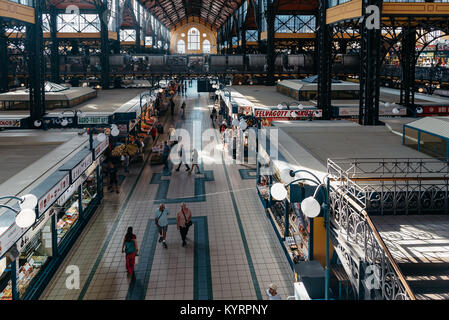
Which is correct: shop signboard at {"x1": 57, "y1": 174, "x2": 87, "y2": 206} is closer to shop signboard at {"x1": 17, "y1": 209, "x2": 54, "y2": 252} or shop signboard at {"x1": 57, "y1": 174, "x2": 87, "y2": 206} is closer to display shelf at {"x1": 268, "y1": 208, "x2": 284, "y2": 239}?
shop signboard at {"x1": 17, "y1": 209, "x2": 54, "y2": 252}

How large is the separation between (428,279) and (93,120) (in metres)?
17.0

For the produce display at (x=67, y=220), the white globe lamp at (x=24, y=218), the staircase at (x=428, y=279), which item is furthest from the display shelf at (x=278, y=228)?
the white globe lamp at (x=24, y=218)

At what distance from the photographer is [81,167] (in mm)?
12477

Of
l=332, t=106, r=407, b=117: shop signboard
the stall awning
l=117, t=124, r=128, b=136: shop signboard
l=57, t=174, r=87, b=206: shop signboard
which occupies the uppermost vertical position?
l=332, t=106, r=407, b=117: shop signboard

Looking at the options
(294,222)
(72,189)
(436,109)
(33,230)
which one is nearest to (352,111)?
(436,109)

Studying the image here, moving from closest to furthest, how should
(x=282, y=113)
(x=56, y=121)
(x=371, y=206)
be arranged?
(x=371, y=206), (x=56, y=121), (x=282, y=113)

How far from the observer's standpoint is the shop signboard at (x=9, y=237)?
6852mm

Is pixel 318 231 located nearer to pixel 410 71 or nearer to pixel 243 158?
pixel 243 158

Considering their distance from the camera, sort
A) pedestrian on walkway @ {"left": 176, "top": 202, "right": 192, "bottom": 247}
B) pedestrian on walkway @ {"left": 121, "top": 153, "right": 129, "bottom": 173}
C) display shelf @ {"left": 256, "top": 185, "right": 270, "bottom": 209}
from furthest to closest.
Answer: pedestrian on walkway @ {"left": 121, "top": 153, "right": 129, "bottom": 173} < display shelf @ {"left": 256, "top": 185, "right": 270, "bottom": 209} < pedestrian on walkway @ {"left": 176, "top": 202, "right": 192, "bottom": 247}

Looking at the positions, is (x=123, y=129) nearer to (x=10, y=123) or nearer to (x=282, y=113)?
(x=10, y=123)

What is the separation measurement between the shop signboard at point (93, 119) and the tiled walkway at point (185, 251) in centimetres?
355

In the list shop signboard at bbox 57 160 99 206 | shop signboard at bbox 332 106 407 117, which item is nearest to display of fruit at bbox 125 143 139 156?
shop signboard at bbox 57 160 99 206

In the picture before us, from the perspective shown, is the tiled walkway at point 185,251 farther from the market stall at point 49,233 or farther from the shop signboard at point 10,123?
the shop signboard at point 10,123

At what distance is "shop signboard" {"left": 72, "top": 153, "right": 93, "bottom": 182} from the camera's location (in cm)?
1162
